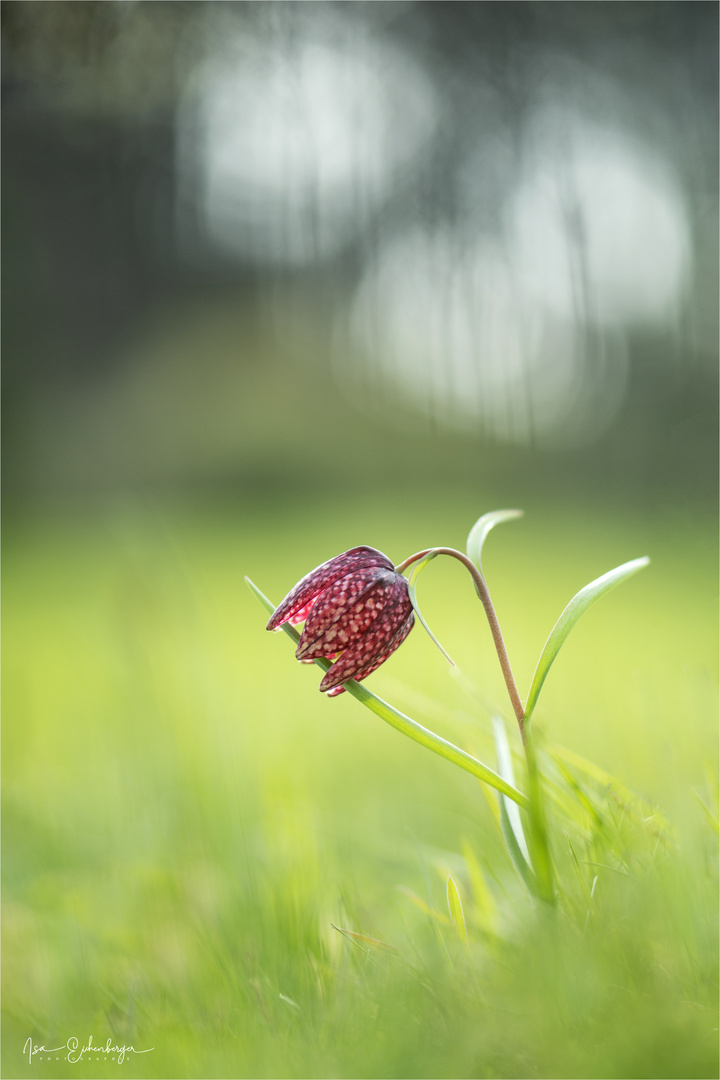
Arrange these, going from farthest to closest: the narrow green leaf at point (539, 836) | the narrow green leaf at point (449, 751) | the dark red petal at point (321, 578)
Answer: the dark red petal at point (321, 578) → the narrow green leaf at point (449, 751) → the narrow green leaf at point (539, 836)

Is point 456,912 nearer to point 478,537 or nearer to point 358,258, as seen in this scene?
point 478,537

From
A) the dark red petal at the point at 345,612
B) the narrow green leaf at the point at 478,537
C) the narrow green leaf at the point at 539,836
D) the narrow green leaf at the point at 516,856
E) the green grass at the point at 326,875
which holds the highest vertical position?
the narrow green leaf at the point at 478,537

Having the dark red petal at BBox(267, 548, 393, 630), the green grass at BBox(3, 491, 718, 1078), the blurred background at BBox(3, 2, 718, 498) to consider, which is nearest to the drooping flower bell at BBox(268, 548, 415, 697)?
the dark red petal at BBox(267, 548, 393, 630)

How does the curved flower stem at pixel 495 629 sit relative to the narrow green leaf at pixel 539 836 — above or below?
above

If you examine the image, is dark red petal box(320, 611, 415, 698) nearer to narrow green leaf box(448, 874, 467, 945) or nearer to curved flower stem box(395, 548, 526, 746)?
curved flower stem box(395, 548, 526, 746)

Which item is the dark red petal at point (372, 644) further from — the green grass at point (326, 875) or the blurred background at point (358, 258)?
the blurred background at point (358, 258)

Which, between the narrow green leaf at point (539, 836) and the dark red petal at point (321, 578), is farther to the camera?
the dark red petal at point (321, 578)

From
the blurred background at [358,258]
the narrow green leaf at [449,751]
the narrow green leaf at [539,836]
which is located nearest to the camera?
the narrow green leaf at [539,836]

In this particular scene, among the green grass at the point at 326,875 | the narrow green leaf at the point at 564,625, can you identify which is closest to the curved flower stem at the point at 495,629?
the narrow green leaf at the point at 564,625
